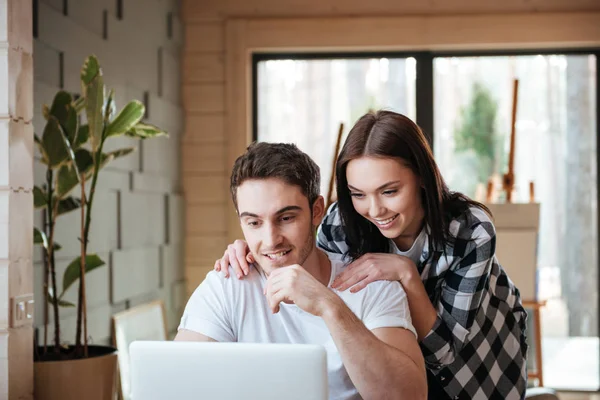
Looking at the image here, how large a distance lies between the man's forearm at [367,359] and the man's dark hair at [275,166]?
343mm

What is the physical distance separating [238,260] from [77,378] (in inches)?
36.9

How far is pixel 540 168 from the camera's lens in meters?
4.77

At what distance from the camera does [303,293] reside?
1.58 meters

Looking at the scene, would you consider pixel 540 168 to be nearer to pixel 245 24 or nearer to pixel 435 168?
pixel 245 24

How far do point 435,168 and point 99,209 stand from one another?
1893 millimetres

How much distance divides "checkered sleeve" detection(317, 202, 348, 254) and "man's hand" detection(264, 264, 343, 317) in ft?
2.04

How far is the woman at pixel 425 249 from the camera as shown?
6.33 ft

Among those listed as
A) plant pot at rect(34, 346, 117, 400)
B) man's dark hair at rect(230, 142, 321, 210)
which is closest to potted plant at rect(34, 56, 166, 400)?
plant pot at rect(34, 346, 117, 400)

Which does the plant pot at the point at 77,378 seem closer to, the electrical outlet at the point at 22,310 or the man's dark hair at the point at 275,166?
the electrical outlet at the point at 22,310

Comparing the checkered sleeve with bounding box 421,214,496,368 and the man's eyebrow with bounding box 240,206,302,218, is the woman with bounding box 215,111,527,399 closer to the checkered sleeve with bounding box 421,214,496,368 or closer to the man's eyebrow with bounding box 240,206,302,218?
the checkered sleeve with bounding box 421,214,496,368

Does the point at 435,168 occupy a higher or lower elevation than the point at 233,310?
higher

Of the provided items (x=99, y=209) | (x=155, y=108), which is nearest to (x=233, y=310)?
(x=99, y=209)

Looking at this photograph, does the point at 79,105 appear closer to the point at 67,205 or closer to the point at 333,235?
the point at 67,205

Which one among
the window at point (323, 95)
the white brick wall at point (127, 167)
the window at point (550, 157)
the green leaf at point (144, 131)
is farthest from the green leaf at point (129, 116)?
the window at point (550, 157)
